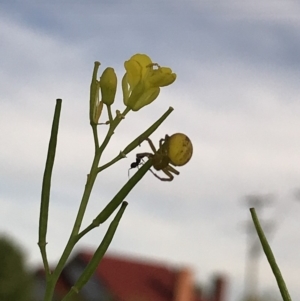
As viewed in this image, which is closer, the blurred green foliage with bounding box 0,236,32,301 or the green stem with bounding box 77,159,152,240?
the green stem with bounding box 77,159,152,240

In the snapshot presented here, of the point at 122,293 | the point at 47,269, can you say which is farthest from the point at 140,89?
the point at 122,293

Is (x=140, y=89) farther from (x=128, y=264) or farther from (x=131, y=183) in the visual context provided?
(x=128, y=264)

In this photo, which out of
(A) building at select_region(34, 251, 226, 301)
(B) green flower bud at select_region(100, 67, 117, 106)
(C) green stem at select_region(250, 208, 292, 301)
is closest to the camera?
(C) green stem at select_region(250, 208, 292, 301)

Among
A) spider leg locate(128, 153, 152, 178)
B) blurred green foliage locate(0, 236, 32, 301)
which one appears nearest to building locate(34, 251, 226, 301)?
blurred green foliage locate(0, 236, 32, 301)

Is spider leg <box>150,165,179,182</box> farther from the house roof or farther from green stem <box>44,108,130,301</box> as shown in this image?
the house roof

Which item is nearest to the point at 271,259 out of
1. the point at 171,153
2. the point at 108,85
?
the point at 171,153

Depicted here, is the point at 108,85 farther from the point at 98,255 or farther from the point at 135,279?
the point at 135,279

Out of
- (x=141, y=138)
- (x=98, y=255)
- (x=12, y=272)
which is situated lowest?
(x=12, y=272)
